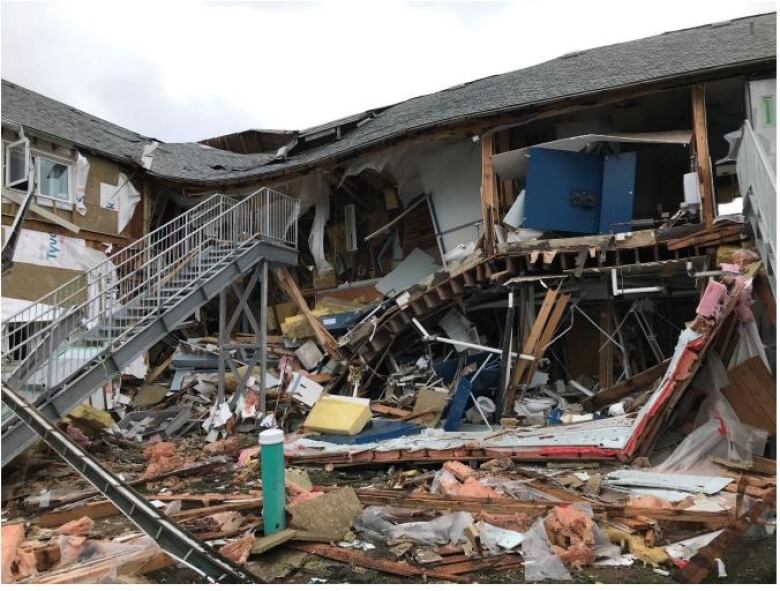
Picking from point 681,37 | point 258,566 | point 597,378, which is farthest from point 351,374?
point 681,37

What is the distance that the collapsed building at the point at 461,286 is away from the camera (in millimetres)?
6414

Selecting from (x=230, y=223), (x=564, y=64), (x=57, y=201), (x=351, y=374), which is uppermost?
(x=564, y=64)

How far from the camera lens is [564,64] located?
1350 centimetres

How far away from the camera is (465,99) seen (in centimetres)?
1263

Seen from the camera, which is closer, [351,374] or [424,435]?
[424,435]

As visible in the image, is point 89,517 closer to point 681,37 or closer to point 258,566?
point 258,566

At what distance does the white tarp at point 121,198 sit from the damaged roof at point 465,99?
0.70m

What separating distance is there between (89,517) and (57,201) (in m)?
8.99

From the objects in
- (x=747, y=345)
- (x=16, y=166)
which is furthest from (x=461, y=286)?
(x=16, y=166)

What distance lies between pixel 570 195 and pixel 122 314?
8132 mm

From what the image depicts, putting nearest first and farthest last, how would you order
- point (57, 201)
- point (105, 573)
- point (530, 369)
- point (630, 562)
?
point (105, 573)
point (630, 562)
point (530, 369)
point (57, 201)

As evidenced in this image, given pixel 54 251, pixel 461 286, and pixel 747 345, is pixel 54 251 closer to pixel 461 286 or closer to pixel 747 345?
pixel 461 286

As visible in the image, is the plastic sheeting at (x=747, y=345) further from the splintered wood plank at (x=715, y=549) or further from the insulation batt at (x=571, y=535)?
the insulation batt at (x=571, y=535)

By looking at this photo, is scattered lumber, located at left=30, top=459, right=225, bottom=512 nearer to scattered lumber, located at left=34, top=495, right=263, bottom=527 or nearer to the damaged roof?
scattered lumber, located at left=34, top=495, right=263, bottom=527
